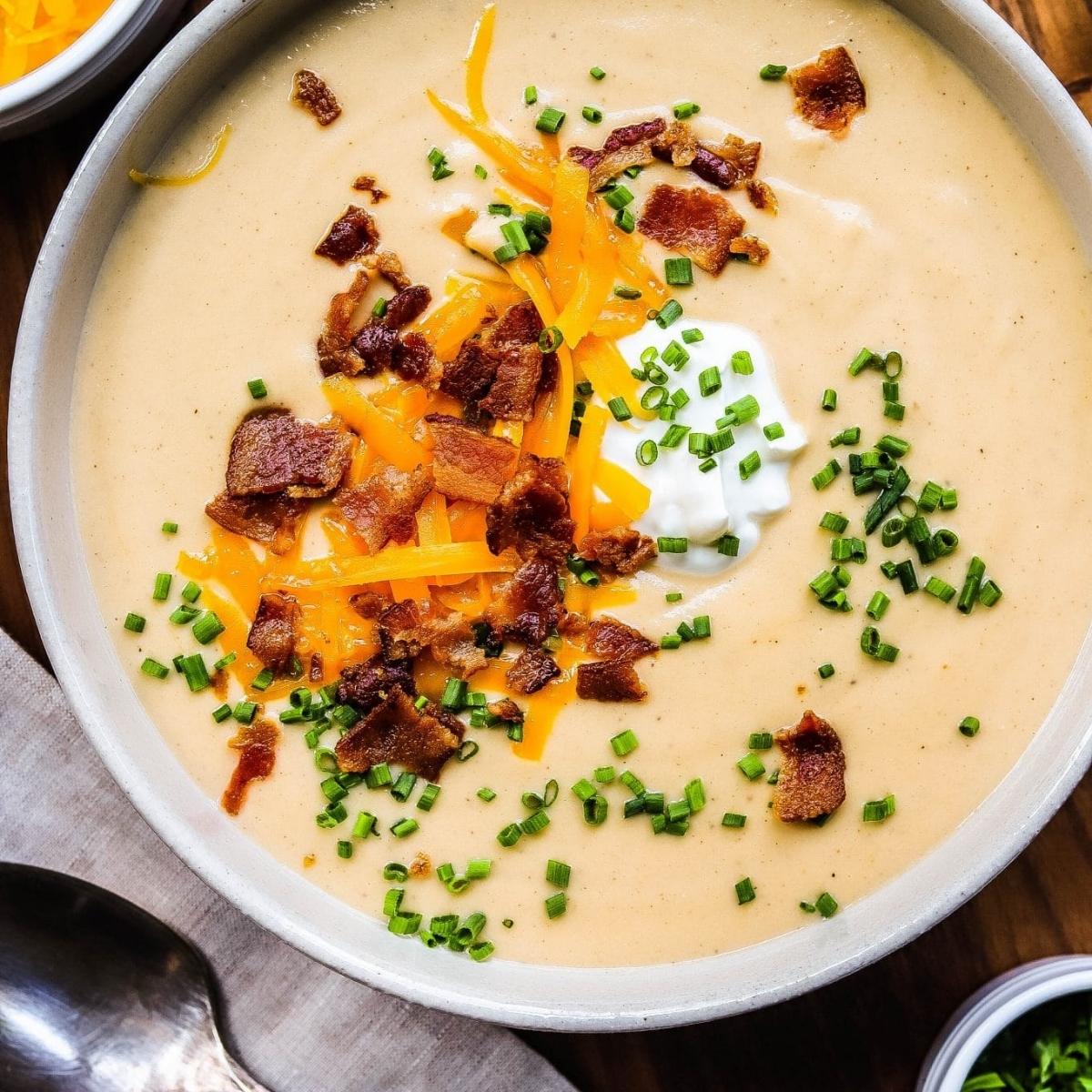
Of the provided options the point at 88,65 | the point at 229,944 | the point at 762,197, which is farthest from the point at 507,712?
the point at 88,65

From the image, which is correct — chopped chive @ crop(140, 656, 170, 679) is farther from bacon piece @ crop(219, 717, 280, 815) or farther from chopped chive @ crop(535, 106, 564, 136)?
chopped chive @ crop(535, 106, 564, 136)

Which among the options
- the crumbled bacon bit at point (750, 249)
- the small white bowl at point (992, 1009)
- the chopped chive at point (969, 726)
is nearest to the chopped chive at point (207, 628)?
the crumbled bacon bit at point (750, 249)

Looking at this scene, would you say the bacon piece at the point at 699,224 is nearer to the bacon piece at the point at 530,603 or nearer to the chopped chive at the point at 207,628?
the bacon piece at the point at 530,603

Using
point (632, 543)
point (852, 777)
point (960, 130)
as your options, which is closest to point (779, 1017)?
point (852, 777)

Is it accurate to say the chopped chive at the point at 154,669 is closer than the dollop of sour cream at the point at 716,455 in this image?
No

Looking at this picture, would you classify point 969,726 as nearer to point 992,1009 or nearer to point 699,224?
point 992,1009

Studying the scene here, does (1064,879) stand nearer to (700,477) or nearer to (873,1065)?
(873,1065)
